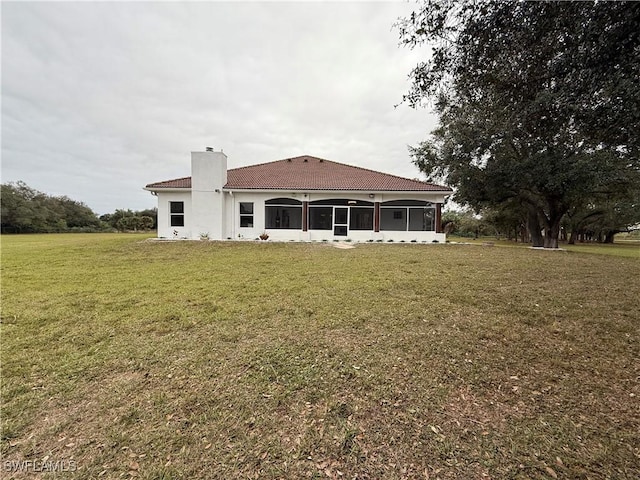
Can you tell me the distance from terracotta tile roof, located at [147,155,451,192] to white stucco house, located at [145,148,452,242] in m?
0.07

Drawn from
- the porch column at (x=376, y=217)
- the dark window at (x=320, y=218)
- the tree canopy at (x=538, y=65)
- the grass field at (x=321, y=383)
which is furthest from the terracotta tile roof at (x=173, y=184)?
the tree canopy at (x=538, y=65)

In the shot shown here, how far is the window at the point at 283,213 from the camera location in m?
18.3

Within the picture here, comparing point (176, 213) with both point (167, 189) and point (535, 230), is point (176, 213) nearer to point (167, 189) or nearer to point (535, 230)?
point (167, 189)

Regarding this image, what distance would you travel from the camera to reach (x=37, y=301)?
5.31 metres

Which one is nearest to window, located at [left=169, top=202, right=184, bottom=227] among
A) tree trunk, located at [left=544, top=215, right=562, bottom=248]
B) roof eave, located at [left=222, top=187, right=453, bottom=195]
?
roof eave, located at [left=222, top=187, right=453, bottom=195]

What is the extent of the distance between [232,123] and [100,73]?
11.6 metres

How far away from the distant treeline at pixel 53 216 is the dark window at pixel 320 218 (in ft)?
100

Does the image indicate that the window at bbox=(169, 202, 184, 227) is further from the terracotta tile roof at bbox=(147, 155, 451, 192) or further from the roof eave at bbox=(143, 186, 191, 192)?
the terracotta tile roof at bbox=(147, 155, 451, 192)

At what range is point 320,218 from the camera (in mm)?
18641

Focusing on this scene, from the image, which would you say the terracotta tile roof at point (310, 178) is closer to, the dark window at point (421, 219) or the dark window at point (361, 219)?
the dark window at point (361, 219)

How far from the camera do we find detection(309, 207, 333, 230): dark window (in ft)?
60.8

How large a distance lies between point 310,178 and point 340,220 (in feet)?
12.9

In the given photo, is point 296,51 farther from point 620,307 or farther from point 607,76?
point 620,307

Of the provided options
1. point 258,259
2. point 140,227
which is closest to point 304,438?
point 258,259
